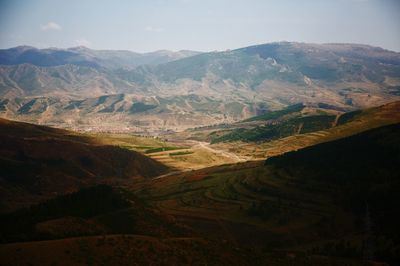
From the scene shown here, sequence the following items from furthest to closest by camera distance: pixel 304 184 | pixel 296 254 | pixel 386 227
Result: 1. pixel 304 184
2. pixel 386 227
3. pixel 296 254

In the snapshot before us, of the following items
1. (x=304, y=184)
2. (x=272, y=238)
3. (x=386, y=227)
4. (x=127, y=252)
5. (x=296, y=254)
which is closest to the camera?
(x=127, y=252)

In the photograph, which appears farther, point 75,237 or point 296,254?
point 296,254

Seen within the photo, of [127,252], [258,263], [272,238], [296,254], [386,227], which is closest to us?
[127,252]

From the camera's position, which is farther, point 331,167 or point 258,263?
point 331,167

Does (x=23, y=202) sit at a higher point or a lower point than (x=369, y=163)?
lower

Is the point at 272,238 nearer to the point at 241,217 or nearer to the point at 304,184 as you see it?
the point at 241,217

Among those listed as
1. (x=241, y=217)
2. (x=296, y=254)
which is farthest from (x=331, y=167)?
(x=296, y=254)

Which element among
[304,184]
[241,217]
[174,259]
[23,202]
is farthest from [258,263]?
[23,202]

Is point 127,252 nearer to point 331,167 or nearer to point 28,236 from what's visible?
point 28,236

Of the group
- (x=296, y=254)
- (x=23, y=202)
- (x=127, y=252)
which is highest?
(x=127, y=252)
